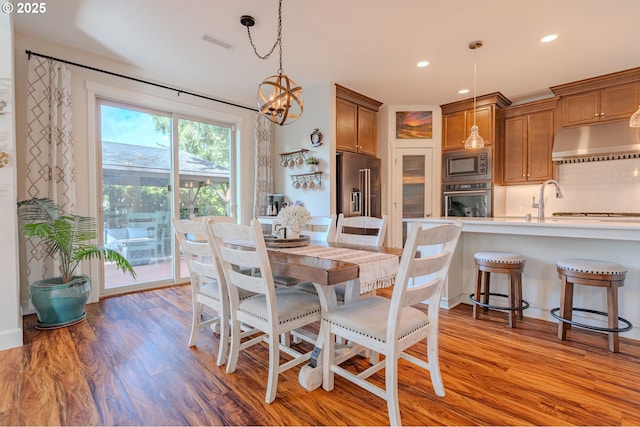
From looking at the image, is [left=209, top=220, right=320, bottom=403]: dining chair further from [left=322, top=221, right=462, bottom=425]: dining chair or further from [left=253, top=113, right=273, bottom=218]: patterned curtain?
[left=253, top=113, right=273, bottom=218]: patterned curtain

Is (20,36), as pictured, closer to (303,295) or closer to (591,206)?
(303,295)


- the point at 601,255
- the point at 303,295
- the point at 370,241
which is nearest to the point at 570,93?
the point at 601,255

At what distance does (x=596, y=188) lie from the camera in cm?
427

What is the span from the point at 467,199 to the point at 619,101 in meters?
2.12

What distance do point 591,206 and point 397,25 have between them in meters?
3.84

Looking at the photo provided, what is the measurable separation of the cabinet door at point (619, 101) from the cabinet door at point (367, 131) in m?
2.95

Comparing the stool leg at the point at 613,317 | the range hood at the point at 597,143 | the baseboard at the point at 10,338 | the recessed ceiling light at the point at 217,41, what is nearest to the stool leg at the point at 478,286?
the stool leg at the point at 613,317

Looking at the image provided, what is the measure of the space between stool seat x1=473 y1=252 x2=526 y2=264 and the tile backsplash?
8.55 ft

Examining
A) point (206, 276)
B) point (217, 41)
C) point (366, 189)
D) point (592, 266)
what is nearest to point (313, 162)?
point (366, 189)

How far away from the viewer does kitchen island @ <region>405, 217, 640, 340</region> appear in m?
2.30

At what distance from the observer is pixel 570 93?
419cm

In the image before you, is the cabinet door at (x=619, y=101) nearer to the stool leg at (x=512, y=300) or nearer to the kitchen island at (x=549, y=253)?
the kitchen island at (x=549, y=253)

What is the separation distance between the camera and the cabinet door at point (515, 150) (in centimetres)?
461

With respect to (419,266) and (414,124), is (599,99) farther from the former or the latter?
(419,266)
